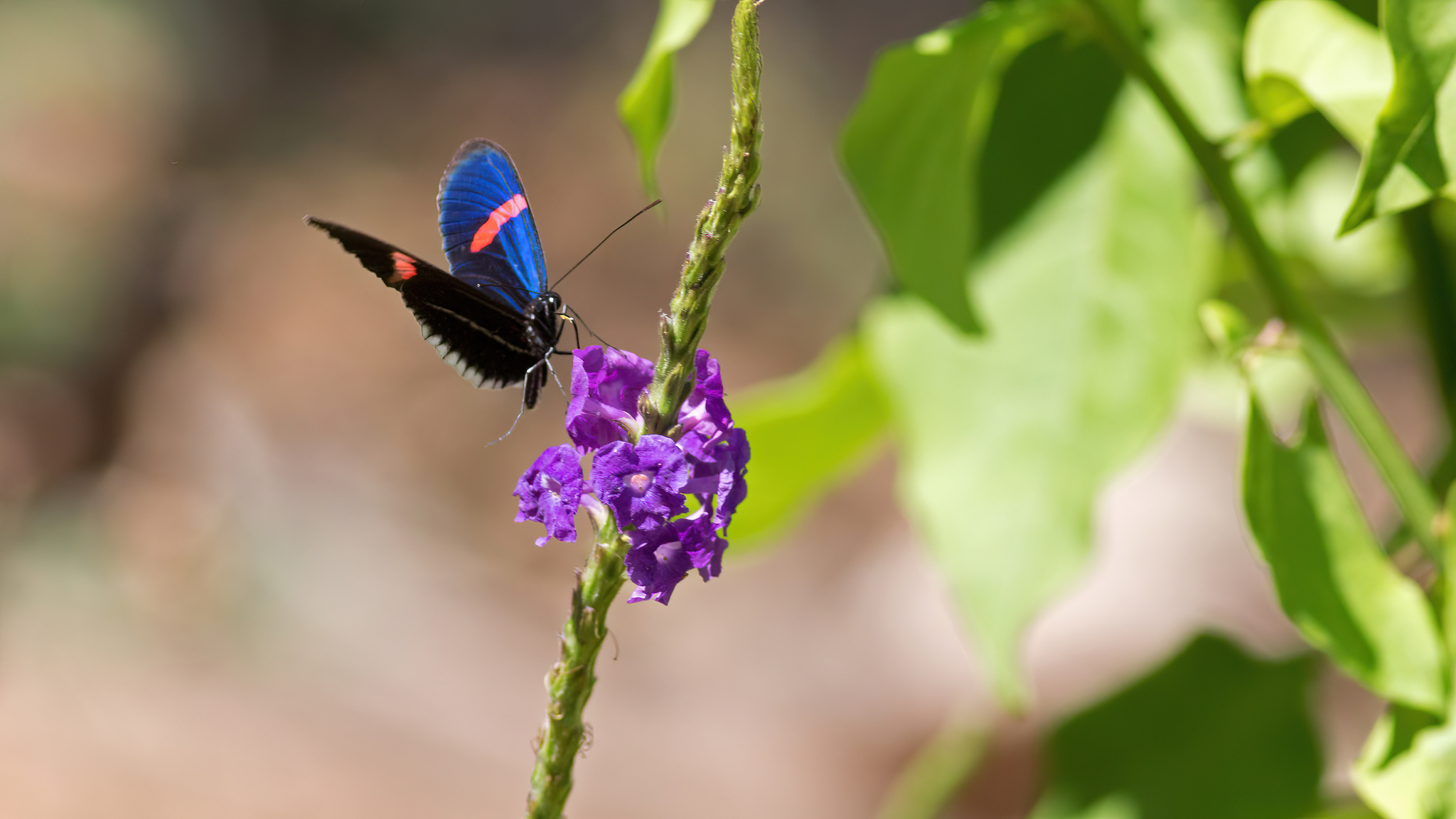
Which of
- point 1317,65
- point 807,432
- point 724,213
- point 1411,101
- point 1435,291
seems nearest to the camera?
point 724,213

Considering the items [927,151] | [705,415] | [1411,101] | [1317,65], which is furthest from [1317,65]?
[705,415]

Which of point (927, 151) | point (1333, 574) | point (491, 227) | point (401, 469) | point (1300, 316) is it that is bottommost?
point (1333, 574)

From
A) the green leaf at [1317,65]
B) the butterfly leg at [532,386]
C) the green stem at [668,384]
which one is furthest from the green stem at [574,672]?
the green leaf at [1317,65]

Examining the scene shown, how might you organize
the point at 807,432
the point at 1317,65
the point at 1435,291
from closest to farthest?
the point at 1317,65 < the point at 1435,291 < the point at 807,432

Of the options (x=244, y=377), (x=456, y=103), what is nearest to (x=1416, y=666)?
(x=244, y=377)

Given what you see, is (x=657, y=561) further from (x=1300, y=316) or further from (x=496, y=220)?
(x=1300, y=316)

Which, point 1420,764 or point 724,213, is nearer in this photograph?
point 724,213

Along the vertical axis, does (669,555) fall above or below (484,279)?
below
